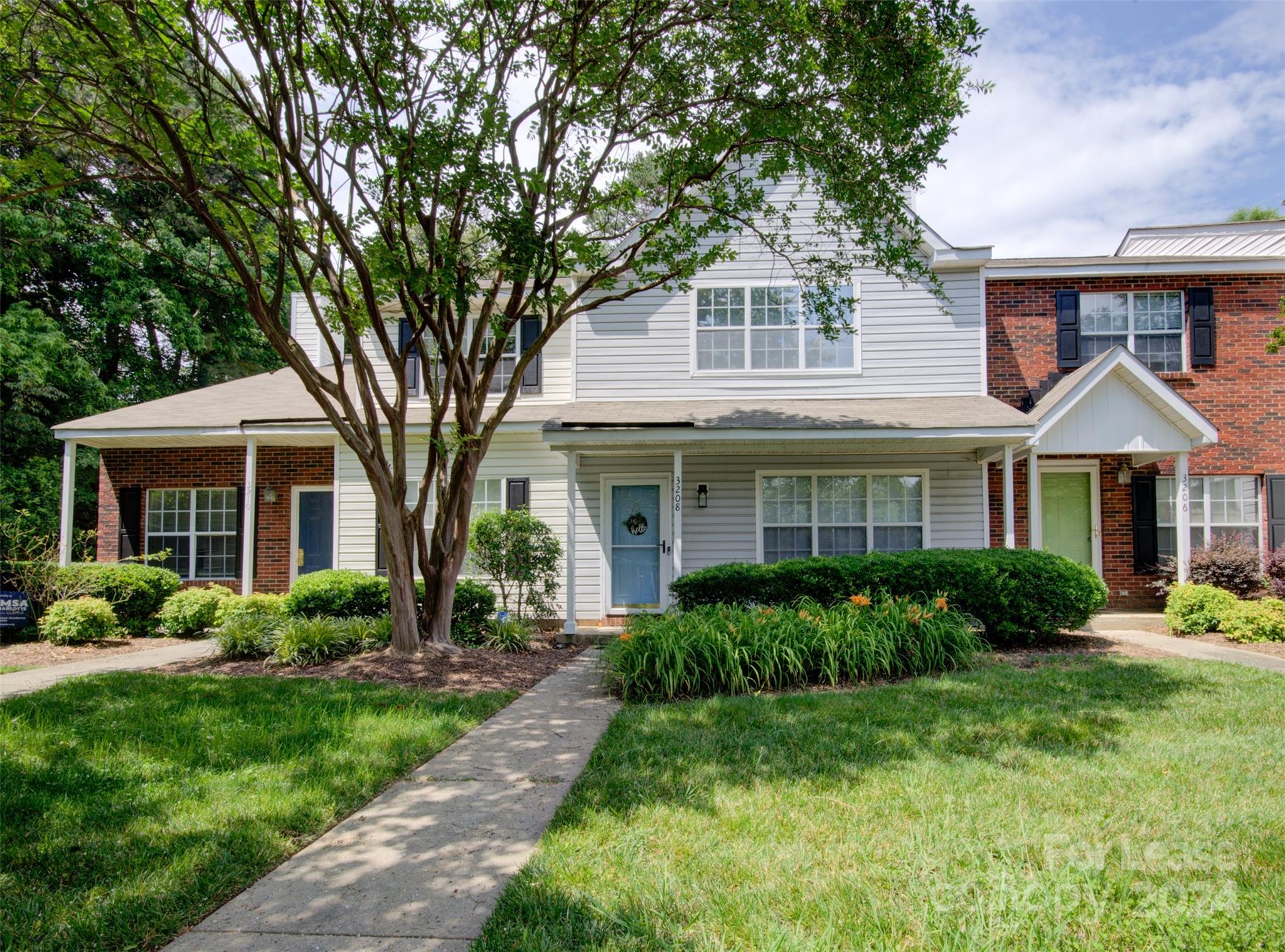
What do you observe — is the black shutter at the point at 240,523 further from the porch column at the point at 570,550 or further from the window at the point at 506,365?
the porch column at the point at 570,550

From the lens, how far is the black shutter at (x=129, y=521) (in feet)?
43.2

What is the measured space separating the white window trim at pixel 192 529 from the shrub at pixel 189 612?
1.79 meters

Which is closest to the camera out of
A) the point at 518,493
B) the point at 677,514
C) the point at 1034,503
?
the point at 677,514

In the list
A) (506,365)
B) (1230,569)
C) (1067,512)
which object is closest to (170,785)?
(506,365)

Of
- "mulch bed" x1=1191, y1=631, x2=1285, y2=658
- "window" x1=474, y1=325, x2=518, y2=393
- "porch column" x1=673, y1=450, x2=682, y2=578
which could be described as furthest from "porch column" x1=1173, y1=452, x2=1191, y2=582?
"window" x1=474, y1=325, x2=518, y2=393

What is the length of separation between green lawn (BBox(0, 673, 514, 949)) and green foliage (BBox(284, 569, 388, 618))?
3196 millimetres

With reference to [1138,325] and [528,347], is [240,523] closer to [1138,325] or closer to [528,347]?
[528,347]

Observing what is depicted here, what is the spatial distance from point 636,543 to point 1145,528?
7.95 m

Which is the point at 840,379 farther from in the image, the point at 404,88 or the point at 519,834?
the point at 519,834

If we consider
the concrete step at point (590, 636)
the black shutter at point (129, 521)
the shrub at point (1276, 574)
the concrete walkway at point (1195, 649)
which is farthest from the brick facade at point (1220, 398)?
the black shutter at point (129, 521)

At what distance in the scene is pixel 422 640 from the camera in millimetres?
8570

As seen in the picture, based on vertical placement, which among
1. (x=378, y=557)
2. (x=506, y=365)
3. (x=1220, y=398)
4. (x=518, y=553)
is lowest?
(x=378, y=557)

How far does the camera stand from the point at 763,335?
12.2 metres

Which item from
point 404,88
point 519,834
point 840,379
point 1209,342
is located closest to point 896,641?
point 519,834
